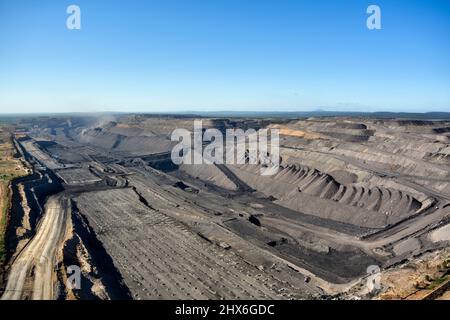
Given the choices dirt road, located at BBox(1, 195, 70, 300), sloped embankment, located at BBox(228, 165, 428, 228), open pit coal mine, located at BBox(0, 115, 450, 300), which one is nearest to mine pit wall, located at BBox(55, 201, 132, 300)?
open pit coal mine, located at BBox(0, 115, 450, 300)

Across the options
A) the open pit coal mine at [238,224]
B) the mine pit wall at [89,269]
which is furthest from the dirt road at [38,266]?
the mine pit wall at [89,269]

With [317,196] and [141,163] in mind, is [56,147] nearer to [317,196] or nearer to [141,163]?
[141,163]

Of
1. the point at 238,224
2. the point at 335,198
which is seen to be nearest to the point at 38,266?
the point at 238,224

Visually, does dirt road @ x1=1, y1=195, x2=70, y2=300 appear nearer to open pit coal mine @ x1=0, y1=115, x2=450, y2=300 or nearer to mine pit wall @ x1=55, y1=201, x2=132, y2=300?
open pit coal mine @ x1=0, y1=115, x2=450, y2=300

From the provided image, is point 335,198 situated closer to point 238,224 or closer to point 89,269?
point 238,224

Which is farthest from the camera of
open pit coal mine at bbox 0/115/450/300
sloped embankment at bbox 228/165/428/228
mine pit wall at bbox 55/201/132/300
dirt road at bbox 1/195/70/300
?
sloped embankment at bbox 228/165/428/228
